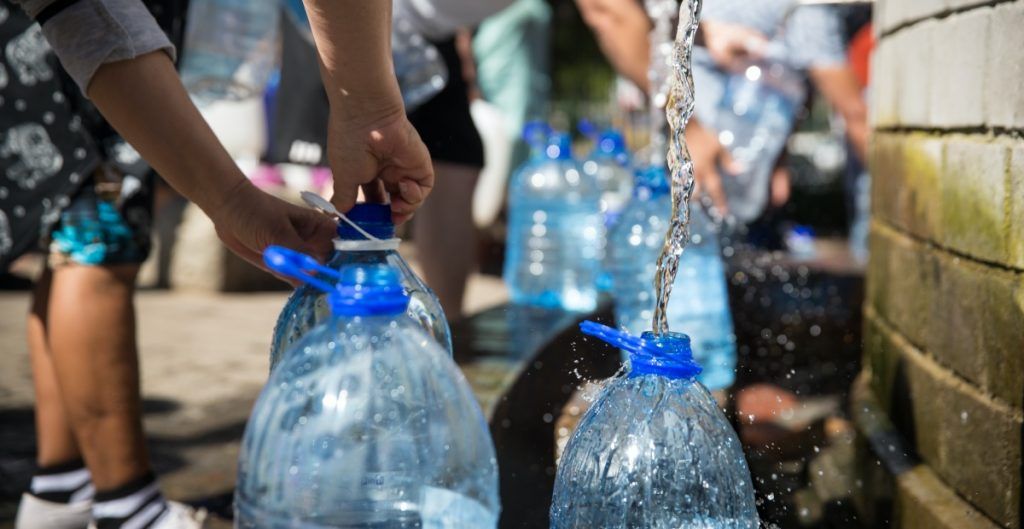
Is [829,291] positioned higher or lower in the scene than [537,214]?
lower

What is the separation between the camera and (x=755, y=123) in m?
4.98

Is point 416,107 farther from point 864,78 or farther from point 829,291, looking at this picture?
point 864,78

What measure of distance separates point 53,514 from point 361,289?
6.14 feet

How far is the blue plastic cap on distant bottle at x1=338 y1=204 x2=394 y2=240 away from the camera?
172 centimetres

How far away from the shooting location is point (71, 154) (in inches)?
109

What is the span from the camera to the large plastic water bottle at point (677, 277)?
3.48 m

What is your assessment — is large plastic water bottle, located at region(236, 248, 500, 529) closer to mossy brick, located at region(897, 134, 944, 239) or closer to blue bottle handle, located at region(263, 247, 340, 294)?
blue bottle handle, located at region(263, 247, 340, 294)

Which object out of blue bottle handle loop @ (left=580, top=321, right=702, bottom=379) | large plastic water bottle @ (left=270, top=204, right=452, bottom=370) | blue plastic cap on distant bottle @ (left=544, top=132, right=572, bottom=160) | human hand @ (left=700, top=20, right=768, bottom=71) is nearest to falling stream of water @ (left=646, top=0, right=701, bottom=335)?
blue bottle handle loop @ (left=580, top=321, right=702, bottom=379)

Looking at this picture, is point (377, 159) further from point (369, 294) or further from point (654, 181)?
point (654, 181)

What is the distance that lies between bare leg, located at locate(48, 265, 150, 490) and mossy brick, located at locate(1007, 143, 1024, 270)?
2053 mm

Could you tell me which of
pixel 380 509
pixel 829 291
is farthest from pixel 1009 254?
pixel 829 291

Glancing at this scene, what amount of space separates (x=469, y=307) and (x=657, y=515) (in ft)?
19.2

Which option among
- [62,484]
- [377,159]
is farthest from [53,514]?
[377,159]

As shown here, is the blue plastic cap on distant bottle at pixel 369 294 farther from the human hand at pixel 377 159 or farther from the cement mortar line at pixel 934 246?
the cement mortar line at pixel 934 246
